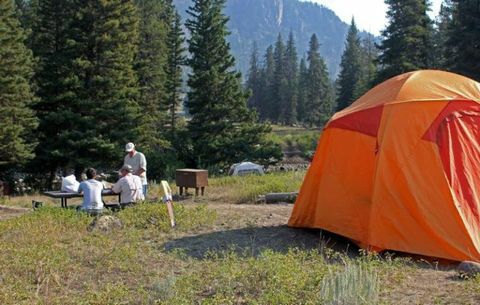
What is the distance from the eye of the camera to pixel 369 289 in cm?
513

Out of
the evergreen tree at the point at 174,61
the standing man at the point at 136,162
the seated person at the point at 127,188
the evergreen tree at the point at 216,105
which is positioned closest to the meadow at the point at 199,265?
the seated person at the point at 127,188

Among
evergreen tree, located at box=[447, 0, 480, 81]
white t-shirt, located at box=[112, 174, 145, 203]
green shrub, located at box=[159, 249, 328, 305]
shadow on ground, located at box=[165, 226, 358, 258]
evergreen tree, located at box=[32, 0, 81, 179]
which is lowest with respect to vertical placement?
shadow on ground, located at box=[165, 226, 358, 258]

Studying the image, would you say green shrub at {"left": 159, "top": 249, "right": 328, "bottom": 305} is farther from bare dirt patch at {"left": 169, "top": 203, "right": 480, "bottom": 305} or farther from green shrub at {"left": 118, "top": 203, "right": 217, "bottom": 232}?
green shrub at {"left": 118, "top": 203, "right": 217, "bottom": 232}

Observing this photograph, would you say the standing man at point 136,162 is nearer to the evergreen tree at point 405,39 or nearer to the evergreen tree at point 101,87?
the evergreen tree at point 101,87

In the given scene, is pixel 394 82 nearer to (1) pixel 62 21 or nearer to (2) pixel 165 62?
(1) pixel 62 21

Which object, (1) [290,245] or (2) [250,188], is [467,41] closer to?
(2) [250,188]

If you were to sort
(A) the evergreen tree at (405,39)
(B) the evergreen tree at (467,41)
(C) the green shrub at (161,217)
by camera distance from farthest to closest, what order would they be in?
1. (A) the evergreen tree at (405,39)
2. (B) the evergreen tree at (467,41)
3. (C) the green shrub at (161,217)

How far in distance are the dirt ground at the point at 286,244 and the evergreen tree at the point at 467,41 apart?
21863mm

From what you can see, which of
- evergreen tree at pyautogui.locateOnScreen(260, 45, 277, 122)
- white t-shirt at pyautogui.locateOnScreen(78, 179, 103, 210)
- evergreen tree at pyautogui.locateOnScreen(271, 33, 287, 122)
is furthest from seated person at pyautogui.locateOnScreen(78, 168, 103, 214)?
evergreen tree at pyautogui.locateOnScreen(260, 45, 277, 122)

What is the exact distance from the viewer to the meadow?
550 centimetres

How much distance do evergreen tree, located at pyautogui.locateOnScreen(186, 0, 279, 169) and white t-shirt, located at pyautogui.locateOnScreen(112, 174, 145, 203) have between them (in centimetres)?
2102

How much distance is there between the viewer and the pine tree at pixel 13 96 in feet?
81.2

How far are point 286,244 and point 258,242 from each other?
43 cm

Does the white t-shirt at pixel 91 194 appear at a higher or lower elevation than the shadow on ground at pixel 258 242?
higher
